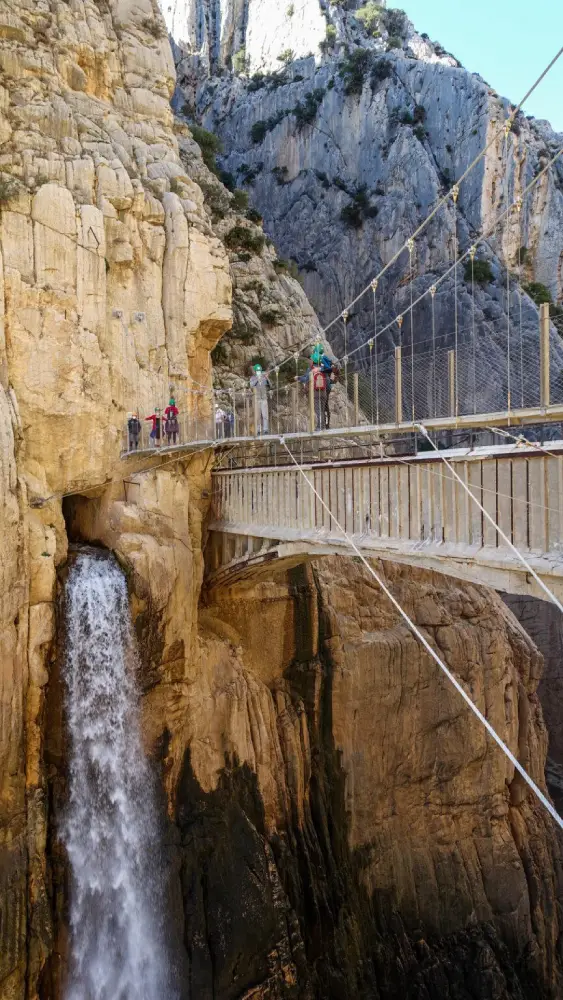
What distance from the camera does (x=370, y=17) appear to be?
3753cm

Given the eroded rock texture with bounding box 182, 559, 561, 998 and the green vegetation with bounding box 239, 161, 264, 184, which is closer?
the eroded rock texture with bounding box 182, 559, 561, 998

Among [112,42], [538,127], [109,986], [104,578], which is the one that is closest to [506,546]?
[104,578]

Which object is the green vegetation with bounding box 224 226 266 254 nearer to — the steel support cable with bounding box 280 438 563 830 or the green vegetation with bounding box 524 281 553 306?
the steel support cable with bounding box 280 438 563 830

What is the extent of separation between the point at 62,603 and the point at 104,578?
2.92ft

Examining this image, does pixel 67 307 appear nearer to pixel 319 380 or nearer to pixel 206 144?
pixel 319 380

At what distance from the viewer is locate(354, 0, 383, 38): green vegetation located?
123ft

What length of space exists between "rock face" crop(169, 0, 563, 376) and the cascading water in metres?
20.4

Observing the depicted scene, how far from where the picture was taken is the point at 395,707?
16.1m

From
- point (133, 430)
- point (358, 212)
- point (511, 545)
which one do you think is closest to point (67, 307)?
point (133, 430)

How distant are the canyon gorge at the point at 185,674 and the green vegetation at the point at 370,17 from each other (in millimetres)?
26021

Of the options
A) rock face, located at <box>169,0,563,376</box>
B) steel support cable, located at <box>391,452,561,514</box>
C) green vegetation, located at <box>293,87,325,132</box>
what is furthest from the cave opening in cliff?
green vegetation, located at <box>293,87,325,132</box>

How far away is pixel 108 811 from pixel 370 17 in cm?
4159

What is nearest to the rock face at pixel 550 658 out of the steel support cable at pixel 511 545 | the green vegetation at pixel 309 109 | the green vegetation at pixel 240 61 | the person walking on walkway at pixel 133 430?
the person walking on walkway at pixel 133 430

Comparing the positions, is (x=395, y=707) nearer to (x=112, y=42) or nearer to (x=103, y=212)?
(x=103, y=212)
